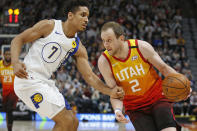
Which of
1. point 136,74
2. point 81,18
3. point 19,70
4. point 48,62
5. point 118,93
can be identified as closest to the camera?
point 19,70

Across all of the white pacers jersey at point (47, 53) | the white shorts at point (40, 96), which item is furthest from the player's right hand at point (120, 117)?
the white pacers jersey at point (47, 53)

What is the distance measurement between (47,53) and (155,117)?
4.72 feet

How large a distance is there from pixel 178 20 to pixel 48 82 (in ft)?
46.3

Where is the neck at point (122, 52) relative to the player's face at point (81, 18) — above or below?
below

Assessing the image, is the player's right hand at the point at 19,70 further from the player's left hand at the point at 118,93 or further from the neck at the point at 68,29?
the player's left hand at the point at 118,93

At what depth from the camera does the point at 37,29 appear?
3428 millimetres

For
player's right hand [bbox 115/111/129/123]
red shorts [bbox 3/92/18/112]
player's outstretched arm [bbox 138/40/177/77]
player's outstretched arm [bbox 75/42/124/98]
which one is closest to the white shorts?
player's outstretched arm [bbox 75/42/124/98]

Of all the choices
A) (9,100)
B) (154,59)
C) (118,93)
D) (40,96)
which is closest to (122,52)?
(154,59)

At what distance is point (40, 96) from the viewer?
3.32 m

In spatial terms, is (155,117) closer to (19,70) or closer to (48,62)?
(48,62)

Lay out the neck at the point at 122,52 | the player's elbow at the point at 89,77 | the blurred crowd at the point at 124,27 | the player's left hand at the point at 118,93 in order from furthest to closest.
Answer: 1. the blurred crowd at the point at 124,27
2. the player's elbow at the point at 89,77
3. the neck at the point at 122,52
4. the player's left hand at the point at 118,93

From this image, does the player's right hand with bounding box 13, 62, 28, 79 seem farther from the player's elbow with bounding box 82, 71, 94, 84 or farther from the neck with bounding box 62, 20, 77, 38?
the player's elbow with bounding box 82, 71, 94, 84

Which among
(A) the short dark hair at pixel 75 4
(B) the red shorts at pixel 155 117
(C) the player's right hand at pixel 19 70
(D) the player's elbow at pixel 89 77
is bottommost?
(B) the red shorts at pixel 155 117

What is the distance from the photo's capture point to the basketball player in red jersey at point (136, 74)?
10.8ft
